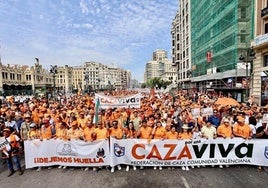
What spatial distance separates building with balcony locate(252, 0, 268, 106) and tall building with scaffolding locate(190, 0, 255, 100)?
147 centimetres

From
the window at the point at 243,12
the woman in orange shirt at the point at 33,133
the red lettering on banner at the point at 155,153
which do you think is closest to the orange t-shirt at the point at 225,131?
the red lettering on banner at the point at 155,153

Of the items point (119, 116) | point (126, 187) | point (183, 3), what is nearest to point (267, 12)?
point (119, 116)

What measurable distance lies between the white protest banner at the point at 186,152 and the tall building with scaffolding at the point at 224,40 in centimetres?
1470

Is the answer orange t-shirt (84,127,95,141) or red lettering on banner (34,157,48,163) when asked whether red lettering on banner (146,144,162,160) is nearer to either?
orange t-shirt (84,127,95,141)

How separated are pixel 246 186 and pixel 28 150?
694cm

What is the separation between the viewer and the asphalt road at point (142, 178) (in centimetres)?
537

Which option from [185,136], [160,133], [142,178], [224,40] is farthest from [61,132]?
[224,40]

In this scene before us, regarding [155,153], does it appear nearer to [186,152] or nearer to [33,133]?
[186,152]

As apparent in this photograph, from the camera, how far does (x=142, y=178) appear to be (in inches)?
226

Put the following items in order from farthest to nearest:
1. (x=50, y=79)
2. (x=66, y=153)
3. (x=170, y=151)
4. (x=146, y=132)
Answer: (x=50, y=79) < (x=146, y=132) < (x=66, y=153) < (x=170, y=151)

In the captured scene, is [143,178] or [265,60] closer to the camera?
[143,178]

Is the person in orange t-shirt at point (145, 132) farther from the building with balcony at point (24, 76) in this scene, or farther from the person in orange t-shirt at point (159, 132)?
the building with balcony at point (24, 76)

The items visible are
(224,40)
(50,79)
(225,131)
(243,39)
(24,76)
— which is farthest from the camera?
(50,79)

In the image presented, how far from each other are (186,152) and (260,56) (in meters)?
19.4
